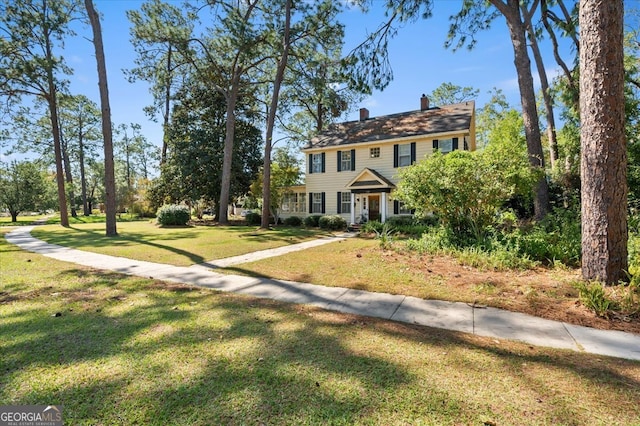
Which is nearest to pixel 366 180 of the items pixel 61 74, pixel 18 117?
pixel 61 74

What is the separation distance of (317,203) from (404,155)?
635 centimetres

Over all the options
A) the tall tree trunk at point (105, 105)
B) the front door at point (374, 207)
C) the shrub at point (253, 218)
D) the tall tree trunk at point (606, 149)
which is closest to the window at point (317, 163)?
the front door at point (374, 207)

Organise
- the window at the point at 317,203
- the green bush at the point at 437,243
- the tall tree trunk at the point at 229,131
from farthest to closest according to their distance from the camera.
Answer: the window at the point at 317,203 → the tall tree trunk at the point at 229,131 → the green bush at the point at 437,243

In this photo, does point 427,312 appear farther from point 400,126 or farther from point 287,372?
point 400,126

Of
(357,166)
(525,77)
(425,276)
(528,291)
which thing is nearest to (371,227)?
(357,166)

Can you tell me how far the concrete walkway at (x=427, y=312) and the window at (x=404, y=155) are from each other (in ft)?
42.9

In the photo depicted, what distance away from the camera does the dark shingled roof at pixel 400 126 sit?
1600cm

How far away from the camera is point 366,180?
56.7ft

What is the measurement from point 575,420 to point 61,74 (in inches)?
1041

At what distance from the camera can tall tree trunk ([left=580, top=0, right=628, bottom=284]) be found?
14.7 ft

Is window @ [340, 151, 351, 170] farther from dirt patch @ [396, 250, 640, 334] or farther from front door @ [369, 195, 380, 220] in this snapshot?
dirt patch @ [396, 250, 640, 334]

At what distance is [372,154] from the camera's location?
1783cm

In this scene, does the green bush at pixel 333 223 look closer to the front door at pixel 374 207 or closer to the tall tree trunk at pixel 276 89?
the front door at pixel 374 207

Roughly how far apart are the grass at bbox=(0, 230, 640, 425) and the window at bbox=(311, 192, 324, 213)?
15589 mm
